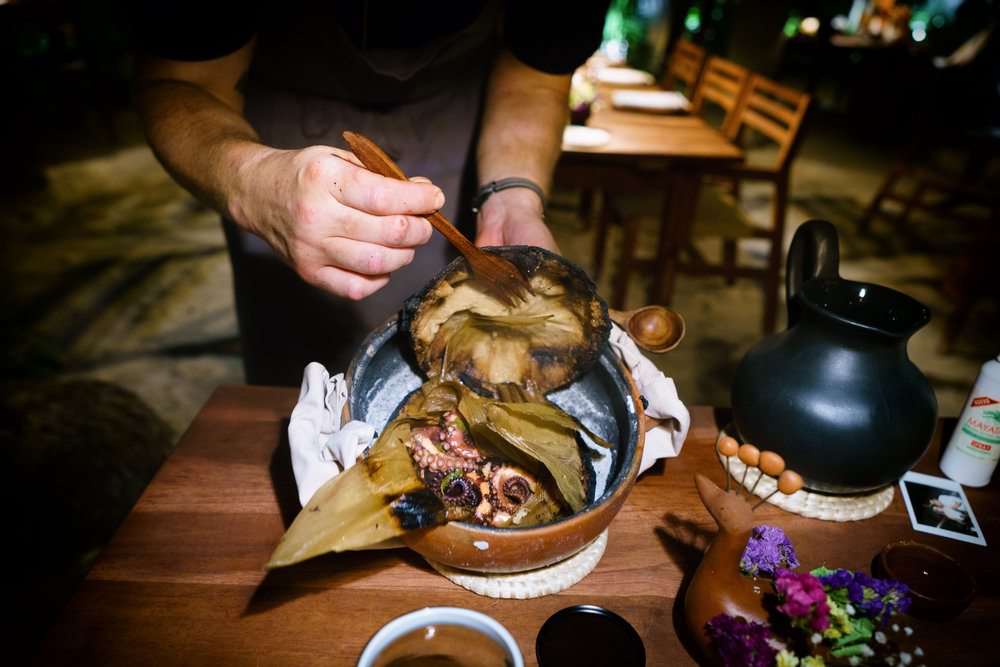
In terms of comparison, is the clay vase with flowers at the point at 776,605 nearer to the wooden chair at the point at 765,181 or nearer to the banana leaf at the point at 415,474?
the banana leaf at the point at 415,474

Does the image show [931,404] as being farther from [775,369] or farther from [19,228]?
[19,228]

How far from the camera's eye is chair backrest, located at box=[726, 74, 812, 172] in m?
2.73

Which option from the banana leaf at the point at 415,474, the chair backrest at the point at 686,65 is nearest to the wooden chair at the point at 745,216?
the chair backrest at the point at 686,65

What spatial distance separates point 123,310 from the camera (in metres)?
3.38

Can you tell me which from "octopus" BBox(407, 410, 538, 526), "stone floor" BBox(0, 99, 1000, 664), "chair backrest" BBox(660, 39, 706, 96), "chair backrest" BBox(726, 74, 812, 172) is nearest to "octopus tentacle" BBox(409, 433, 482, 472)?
"octopus" BBox(407, 410, 538, 526)

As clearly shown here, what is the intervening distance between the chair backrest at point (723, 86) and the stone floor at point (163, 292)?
0.90m

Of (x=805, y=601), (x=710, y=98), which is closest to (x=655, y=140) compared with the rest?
(x=710, y=98)

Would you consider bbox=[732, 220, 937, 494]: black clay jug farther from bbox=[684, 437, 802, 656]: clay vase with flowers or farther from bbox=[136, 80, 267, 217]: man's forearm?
bbox=[136, 80, 267, 217]: man's forearm

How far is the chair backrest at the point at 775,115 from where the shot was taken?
107 inches

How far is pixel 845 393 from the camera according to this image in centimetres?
92

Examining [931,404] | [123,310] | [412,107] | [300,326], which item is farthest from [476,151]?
[123,310]

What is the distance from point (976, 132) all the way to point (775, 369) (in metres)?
4.68

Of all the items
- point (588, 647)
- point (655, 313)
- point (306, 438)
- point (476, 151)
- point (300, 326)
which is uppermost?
point (476, 151)

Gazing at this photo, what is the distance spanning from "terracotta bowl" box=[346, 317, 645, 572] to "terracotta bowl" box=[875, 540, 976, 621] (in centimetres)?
45
